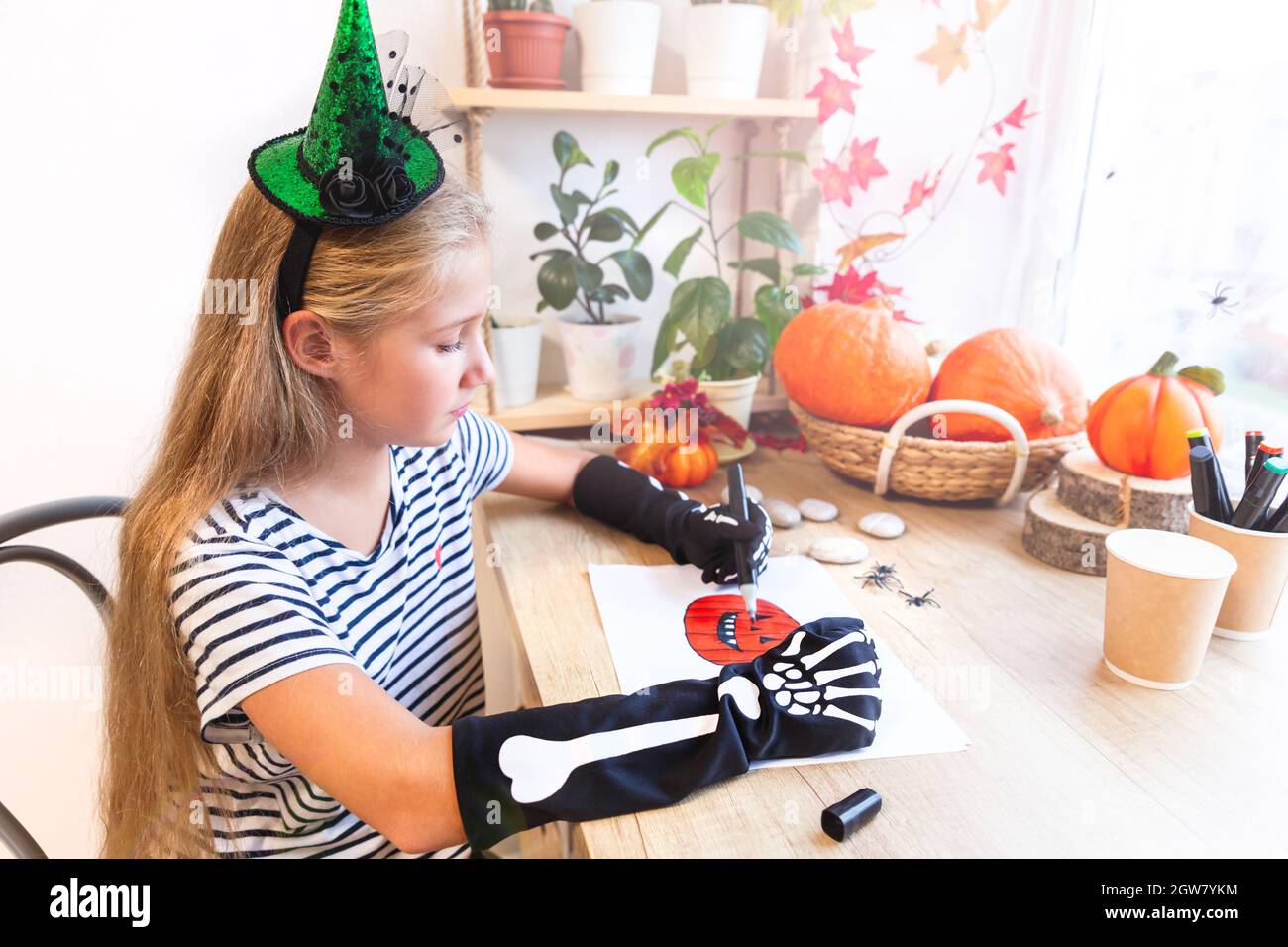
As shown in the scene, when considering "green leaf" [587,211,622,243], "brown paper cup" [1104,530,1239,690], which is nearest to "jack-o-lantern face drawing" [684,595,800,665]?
"brown paper cup" [1104,530,1239,690]

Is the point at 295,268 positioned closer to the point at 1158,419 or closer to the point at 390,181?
the point at 390,181

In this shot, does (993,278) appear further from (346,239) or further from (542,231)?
(346,239)

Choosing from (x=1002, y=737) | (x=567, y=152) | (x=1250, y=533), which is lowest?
(x=1002, y=737)

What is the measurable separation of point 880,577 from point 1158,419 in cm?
32

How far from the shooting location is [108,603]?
2.86ft

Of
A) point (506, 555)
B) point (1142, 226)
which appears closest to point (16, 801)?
point (506, 555)

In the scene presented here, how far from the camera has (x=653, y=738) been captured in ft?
1.90

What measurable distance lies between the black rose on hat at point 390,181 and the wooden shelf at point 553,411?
58cm

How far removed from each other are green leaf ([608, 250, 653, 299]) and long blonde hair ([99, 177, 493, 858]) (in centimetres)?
48

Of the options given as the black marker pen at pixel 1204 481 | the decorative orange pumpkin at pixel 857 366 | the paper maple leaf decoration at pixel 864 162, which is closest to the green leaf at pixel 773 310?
the decorative orange pumpkin at pixel 857 366

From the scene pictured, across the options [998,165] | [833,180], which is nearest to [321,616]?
[833,180]

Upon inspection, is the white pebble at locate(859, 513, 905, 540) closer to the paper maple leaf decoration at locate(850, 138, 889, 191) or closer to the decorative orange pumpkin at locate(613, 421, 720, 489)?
the decorative orange pumpkin at locate(613, 421, 720, 489)

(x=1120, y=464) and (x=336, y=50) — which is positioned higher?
(x=336, y=50)

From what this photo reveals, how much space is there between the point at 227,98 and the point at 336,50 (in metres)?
0.65
